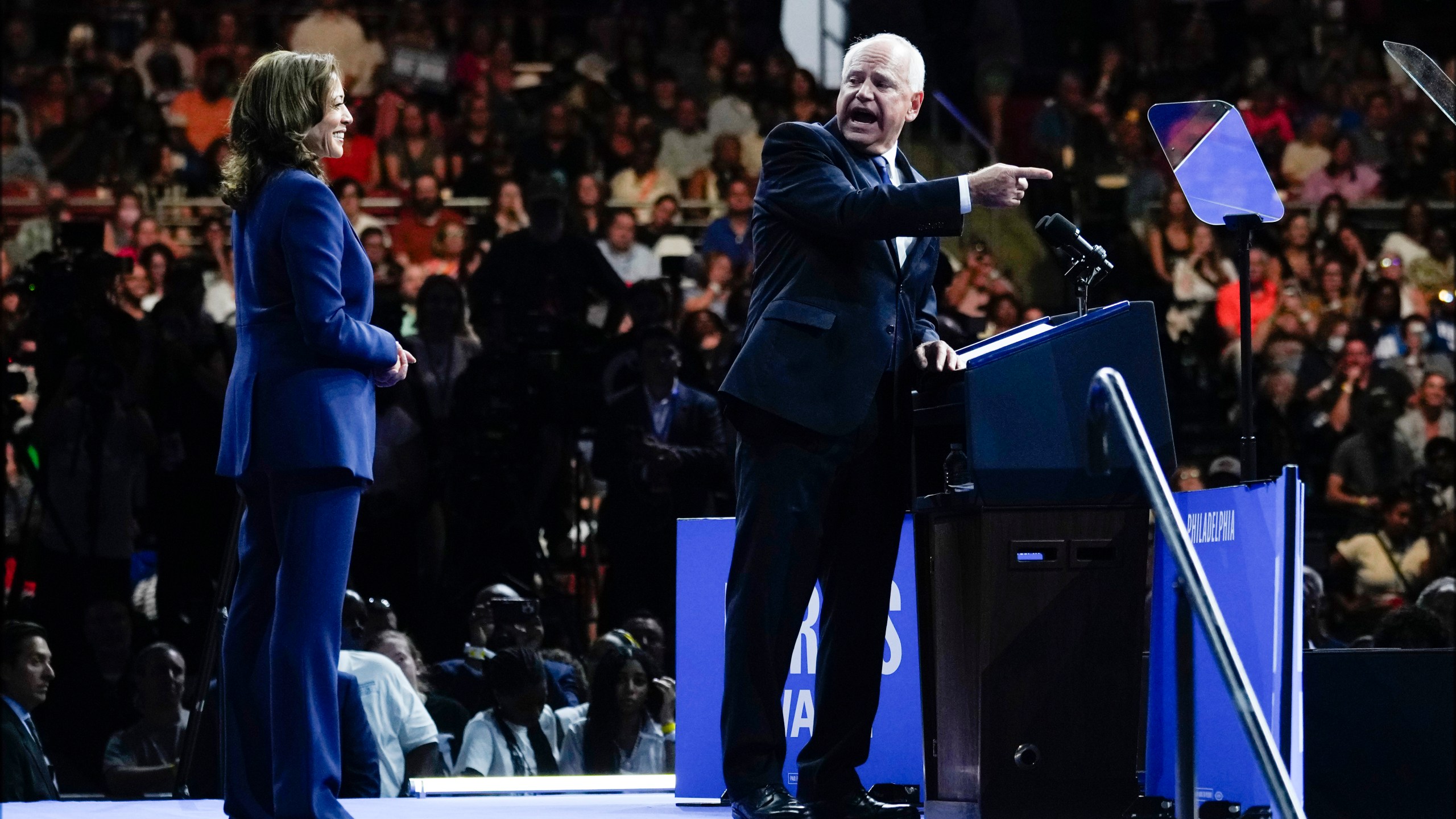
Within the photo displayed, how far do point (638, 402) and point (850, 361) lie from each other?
4044 millimetres

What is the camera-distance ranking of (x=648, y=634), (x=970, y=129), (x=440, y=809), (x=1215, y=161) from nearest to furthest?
(x=1215, y=161) < (x=440, y=809) < (x=648, y=634) < (x=970, y=129)

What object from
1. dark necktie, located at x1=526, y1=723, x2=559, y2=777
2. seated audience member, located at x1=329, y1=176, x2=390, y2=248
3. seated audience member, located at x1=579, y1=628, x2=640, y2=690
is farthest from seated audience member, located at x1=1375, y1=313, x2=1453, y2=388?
seated audience member, located at x1=329, y1=176, x2=390, y2=248

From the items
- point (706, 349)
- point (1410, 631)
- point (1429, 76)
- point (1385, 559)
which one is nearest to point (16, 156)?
point (706, 349)

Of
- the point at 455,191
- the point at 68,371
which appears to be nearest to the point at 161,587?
the point at 68,371

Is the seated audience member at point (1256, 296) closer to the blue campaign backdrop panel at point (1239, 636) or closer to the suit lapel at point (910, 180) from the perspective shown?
the blue campaign backdrop panel at point (1239, 636)

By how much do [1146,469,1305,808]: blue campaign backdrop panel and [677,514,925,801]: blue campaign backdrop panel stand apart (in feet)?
2.28

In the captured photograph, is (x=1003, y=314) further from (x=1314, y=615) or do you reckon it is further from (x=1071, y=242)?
(x=1071, y=242)

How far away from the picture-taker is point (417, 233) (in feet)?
30.3

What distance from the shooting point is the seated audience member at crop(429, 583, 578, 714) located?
20.7ft

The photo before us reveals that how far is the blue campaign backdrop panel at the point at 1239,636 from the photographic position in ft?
10.2

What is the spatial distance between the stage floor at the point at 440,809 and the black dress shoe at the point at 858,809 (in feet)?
1.70

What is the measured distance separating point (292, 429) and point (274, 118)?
534 millimetres

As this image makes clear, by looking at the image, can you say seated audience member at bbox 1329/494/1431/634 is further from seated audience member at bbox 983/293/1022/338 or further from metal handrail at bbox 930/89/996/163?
metal handrail at bbox 930/89/996/163

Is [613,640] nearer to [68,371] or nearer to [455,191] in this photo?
[68,371]
